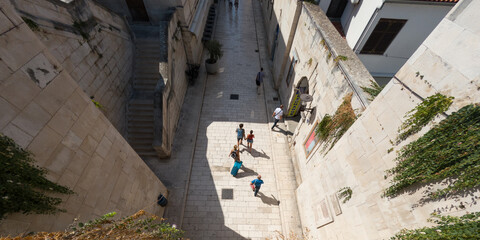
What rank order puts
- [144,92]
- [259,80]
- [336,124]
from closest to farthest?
1. [336,124]
2. [144,92]
3. [259,80]

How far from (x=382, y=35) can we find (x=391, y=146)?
25.6 ft

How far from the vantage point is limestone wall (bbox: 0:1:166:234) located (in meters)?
2.57

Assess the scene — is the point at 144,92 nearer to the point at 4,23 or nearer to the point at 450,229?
the point at 4,23

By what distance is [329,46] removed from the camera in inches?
262

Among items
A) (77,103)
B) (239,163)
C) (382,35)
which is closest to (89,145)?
(77,103)

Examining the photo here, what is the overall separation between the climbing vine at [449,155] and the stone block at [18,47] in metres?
6.28

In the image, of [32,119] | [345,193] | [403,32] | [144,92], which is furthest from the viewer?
[144,92]

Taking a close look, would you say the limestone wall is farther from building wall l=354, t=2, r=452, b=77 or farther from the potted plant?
building wall l=354, t=2, r=452, b=77

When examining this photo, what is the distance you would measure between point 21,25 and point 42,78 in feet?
2.56

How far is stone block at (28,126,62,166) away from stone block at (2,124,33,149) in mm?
73

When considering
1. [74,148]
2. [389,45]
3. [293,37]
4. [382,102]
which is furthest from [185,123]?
[389,45]

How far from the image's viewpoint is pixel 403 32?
8.45m

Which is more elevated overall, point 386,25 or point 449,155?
point 386,25

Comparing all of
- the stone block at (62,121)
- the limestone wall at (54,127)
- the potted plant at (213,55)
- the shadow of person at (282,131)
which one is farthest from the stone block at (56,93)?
the potted plant at (213,55)
